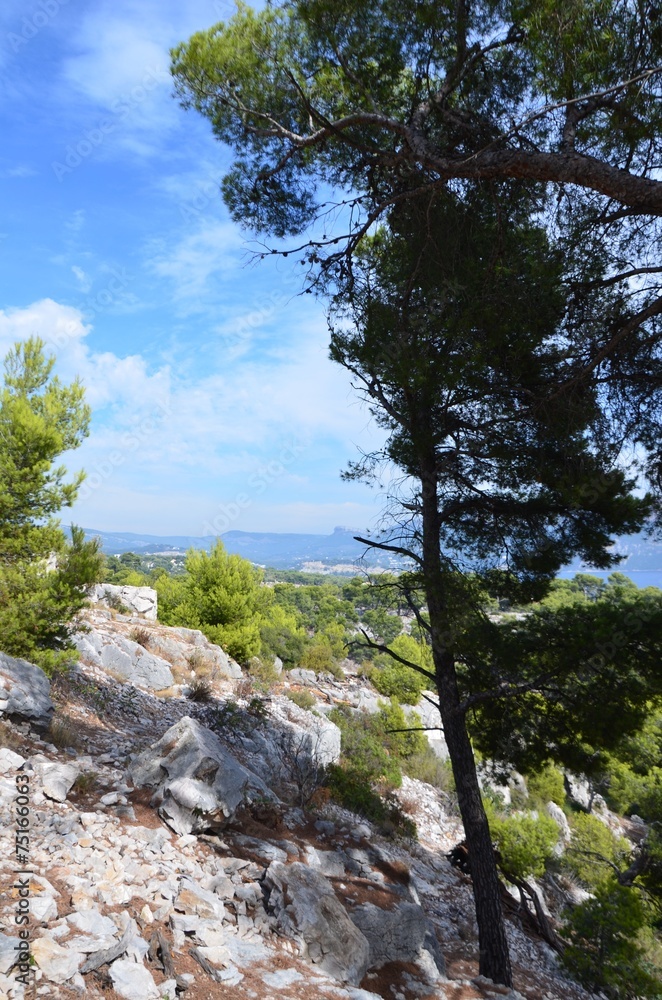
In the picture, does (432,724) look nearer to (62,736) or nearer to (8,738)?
(62,736)

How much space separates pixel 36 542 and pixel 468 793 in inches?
275

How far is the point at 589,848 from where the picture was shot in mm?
17734

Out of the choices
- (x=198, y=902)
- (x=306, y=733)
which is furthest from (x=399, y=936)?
(x=306, y=733)

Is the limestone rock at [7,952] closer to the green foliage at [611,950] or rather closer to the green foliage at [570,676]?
the green foliage at [570,676]

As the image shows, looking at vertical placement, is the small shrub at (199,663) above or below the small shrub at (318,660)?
above

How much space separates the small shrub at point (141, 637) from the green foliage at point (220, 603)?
3351 mm

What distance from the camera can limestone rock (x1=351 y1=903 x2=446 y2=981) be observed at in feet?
16.2

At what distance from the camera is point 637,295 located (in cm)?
493

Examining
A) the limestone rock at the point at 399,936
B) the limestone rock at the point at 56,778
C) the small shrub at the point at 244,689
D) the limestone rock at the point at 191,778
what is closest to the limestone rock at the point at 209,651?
the small shrub at the point at 244,689

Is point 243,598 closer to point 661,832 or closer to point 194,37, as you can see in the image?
point 661,832

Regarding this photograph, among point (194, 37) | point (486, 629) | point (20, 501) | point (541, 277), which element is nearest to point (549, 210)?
point (541, 277)

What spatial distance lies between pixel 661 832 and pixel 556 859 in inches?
170

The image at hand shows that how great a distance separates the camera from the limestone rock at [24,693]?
589 centimetres

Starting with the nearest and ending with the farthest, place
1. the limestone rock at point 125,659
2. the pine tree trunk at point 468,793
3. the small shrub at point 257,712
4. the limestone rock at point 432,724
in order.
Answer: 1. the pine tree trunk at point 468,793
2. the small shrub at point 257,712
3. the limestone rock at point 125,659
4. the limestone rock at point 432,724
